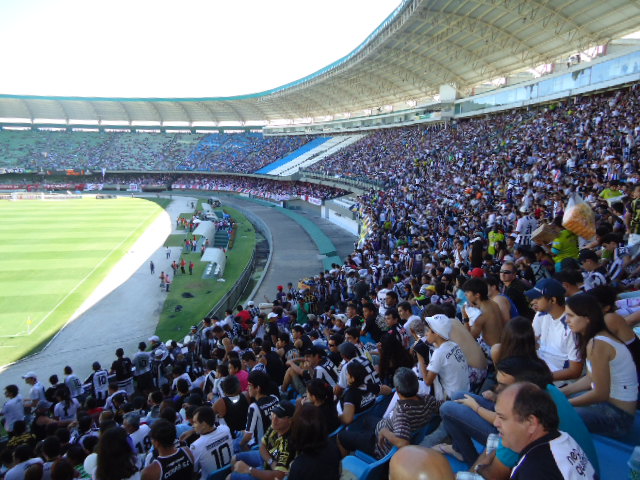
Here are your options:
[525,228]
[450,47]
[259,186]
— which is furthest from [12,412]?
[259,186]

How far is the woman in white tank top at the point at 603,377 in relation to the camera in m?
3.28

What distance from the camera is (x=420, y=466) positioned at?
6.56 ft

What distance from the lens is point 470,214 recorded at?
1634cm

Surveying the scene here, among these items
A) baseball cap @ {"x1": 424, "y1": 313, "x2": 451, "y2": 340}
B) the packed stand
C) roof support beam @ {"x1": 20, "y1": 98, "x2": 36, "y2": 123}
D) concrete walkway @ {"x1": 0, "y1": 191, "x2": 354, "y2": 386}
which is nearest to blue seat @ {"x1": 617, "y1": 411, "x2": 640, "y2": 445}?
baseball cap @ {"x1": 424, "y1": 313, "x2": 451, "y2": 340}

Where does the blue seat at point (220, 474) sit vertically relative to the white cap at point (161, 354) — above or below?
above

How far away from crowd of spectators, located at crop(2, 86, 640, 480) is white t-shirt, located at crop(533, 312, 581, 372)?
1cm

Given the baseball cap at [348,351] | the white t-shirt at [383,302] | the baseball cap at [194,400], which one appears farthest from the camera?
the white t-shirt at [383,302]

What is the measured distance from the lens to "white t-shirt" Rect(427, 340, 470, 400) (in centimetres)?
394

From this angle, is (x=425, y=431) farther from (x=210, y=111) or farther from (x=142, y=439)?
(x=210, y=111)

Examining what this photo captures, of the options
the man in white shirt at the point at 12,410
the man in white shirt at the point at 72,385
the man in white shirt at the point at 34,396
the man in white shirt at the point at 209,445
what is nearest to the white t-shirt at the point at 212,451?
the man in white shirt at the point at 209,445

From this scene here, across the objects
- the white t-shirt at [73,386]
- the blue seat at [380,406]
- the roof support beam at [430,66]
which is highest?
the roof support beam at [430,66]

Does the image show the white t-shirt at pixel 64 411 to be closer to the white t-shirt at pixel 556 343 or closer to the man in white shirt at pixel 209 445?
the man in white shirt at pixel 209 445

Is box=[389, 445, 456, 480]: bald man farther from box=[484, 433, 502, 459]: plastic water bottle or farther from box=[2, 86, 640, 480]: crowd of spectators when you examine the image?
box=[484, 433, 502, 459]: plastic water bottle

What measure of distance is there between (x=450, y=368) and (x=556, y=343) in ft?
3.88
